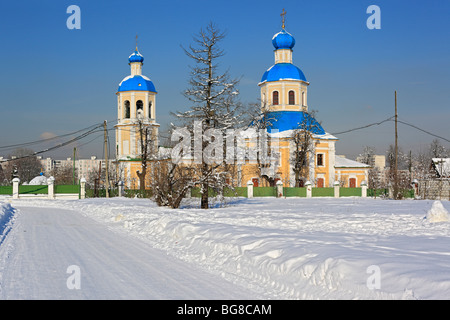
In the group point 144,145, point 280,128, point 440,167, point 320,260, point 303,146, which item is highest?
point 280,128

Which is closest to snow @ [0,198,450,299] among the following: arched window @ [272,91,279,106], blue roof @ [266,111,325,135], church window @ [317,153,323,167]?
blue roof @ [266,111,325,135]

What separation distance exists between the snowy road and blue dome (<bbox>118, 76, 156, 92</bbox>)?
47.9 m

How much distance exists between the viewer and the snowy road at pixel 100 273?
7148 millimetres

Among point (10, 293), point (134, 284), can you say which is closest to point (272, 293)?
point (134, 284)

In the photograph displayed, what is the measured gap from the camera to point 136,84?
197 feet

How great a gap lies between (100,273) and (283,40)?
5002 cm

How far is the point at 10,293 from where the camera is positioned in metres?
7.10

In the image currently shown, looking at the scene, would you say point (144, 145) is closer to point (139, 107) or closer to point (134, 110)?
point (134, 110)

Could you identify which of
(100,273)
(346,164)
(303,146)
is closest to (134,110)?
(303,146)

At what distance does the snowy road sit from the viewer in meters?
7.15

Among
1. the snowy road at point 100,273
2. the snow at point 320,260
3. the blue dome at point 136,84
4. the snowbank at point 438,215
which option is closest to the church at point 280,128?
the blue dome at point 136,84

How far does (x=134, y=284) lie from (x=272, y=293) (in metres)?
2.17

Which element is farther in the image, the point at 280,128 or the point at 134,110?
the point at 134,110
